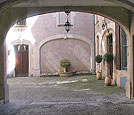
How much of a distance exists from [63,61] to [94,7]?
8429 millimetres

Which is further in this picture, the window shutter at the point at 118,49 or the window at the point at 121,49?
the window shutter at the point at 118,49

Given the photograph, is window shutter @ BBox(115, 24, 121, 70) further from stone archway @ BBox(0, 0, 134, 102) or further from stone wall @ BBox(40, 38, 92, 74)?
stone wall @ BBox(40, 38, 92, 74)

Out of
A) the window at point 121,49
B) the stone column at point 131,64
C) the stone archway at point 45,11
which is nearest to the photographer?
the stone archway at point 45,11

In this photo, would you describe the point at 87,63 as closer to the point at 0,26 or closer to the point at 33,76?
the point at 33,76

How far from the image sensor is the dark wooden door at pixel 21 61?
47.0 feet

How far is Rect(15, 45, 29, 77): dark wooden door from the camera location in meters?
14.3

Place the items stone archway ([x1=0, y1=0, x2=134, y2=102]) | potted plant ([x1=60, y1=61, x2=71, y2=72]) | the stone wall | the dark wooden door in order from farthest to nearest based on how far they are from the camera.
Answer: the dark wooden door, the stone wall, potted plant ([x1=60, y1=61, x2=71, y2=72]), stone archway ([x1=0, y1=0, x2=134, y2=102])

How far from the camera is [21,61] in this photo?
14344mm

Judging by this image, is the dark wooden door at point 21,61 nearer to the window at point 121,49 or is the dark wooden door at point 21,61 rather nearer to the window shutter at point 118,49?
the window shutter at point 118,49

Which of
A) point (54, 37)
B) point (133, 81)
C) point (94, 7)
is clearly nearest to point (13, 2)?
point (94, 7)

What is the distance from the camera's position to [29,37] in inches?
552

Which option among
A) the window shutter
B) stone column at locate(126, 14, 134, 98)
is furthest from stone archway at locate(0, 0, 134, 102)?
the window shutter

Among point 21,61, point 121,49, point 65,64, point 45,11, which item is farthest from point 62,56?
point 45,11

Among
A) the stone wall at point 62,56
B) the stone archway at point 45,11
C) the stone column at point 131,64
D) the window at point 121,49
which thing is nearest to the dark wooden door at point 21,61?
the stone wall at point 62,56
